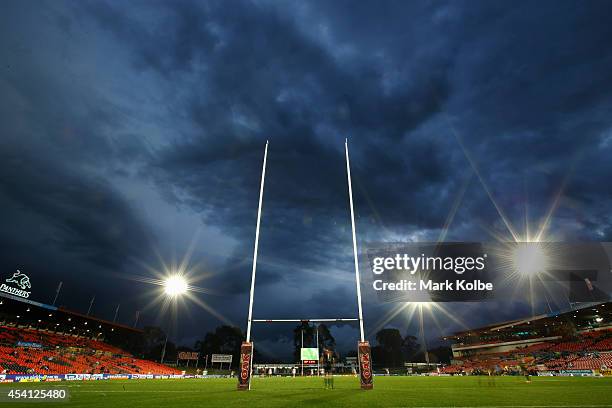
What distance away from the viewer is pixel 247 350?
14.7 meters

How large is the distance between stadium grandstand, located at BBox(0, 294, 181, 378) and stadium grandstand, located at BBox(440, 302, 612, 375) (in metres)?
47.7

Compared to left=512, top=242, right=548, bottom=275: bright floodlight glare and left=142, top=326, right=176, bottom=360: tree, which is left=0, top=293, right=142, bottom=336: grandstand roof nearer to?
left=142, top=326, right=176, bottom=360: tree

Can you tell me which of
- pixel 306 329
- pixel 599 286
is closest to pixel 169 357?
pixel 306 329

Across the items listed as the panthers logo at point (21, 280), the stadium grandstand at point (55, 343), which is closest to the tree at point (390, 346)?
the stadium grandstand at point (55, 343)

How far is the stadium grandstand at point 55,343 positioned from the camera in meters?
36.2

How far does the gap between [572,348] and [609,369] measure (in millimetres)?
20263

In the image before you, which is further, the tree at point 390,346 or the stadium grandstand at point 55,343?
the tree at point 390,346

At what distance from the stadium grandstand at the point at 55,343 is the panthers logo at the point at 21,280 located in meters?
1.66

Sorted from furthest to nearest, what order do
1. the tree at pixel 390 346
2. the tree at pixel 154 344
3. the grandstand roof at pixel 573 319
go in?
the tree at pixel 390 346 → the tree at pixel 154 344 → the grandstand roof at pixel 573 319

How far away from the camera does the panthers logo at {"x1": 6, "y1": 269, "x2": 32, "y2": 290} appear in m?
37.3

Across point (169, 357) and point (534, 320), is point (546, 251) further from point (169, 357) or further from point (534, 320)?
point (169, 357)

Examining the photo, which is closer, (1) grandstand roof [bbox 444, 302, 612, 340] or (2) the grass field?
(2) the grass field

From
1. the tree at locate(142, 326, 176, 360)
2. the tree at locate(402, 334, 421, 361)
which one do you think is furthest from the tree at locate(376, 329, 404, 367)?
the tree at locate(142, 326, 176, 360)

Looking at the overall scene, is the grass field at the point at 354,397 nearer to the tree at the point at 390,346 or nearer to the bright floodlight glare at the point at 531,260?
the bright floodlight glare at the point at 531,260
